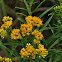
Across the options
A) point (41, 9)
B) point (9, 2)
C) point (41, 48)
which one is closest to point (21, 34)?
point (41, 48)

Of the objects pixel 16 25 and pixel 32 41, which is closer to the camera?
pixel 32 41

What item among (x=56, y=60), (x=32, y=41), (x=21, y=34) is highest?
(x=21, y=34)

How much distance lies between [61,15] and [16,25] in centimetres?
157

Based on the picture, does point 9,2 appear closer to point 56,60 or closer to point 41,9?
point 41,9

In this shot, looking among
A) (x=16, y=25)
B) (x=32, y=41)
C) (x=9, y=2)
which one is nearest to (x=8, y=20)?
(x=32, y=41)

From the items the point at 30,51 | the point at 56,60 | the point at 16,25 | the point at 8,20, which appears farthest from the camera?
the point at 16,25

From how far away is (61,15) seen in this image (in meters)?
1.33

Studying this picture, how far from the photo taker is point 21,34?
1603 mm

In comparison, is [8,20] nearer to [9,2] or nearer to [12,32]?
[12,32]

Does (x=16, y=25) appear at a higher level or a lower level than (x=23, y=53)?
higher

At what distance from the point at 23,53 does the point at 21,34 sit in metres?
0.27

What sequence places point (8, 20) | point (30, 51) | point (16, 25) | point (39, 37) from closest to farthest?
point (30, 51) → point (39, 37) → point (8, 20) → point (16, 25)

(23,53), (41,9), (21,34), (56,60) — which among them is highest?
(41,9)

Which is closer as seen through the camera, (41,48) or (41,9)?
(41,48)
